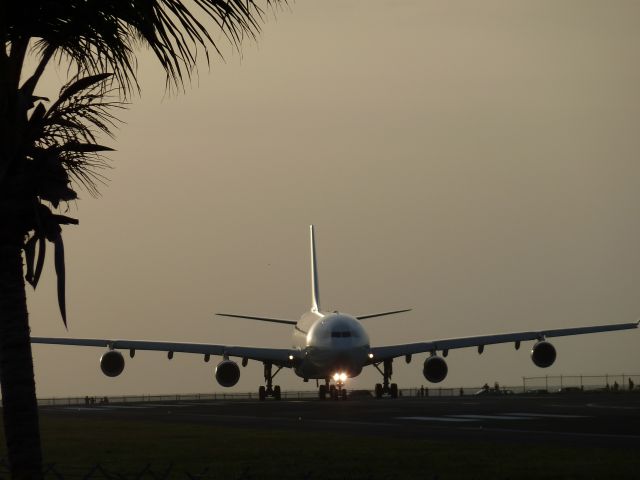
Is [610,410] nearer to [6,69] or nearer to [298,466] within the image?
[298,466]

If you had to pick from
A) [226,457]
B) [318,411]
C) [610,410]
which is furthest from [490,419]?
[226,457]

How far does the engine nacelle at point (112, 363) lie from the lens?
62.9 m

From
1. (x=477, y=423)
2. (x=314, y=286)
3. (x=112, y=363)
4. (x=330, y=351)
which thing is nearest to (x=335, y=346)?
(x=330, y=351)

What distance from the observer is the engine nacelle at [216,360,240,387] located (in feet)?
215

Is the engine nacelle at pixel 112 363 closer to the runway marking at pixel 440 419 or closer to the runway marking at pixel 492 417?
the runway marking at pixel 440 419

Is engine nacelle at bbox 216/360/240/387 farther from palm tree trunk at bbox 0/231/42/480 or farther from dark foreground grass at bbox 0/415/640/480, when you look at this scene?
palm tree trunk at bbox 0/231/42/480

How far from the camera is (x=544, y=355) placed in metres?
63.7

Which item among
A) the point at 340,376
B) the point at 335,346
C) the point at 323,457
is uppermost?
the point at 335,346

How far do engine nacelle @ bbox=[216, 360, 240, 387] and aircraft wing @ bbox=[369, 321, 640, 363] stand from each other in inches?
309

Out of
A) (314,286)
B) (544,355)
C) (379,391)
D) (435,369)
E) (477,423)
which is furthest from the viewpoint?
(314,286)

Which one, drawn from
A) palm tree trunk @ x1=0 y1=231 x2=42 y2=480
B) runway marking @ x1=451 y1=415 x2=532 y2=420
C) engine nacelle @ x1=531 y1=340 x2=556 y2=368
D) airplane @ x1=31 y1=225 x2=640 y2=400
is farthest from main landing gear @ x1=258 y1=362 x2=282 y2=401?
palm tree trunk @ x1=0 y1=231 x2=42 y2=480

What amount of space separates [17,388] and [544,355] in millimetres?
51471

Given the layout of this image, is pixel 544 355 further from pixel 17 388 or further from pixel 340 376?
pixel 17 388

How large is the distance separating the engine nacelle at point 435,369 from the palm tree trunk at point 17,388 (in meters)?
51.3
